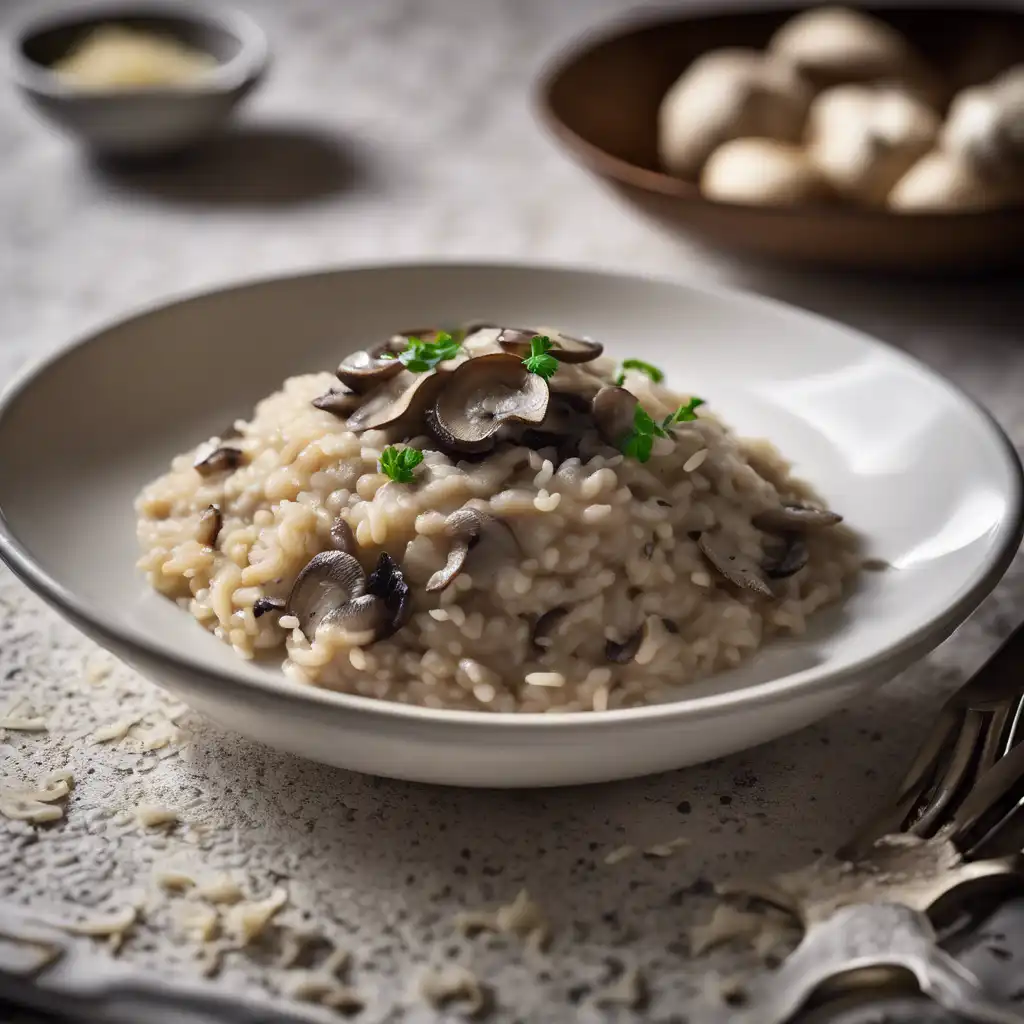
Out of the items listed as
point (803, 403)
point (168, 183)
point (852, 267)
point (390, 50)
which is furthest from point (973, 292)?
point (390, 50)

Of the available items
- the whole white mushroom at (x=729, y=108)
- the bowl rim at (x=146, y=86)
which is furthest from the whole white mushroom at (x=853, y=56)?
the bowl rim at (x=146, y=86)

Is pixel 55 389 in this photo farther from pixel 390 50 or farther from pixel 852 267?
pixel 390 50

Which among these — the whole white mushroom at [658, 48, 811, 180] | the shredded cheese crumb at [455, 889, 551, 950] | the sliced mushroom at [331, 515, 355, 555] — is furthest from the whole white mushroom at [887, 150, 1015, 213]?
the shredded cheese crumb at [455, 889, 551, 950]

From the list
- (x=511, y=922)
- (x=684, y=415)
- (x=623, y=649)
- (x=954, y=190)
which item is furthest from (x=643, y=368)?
(x=954, y=190)

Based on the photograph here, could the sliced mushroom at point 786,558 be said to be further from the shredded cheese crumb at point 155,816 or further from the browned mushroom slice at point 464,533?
the shredded cheese crumb at point 155,816

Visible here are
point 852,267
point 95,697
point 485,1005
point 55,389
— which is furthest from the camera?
point 852,267

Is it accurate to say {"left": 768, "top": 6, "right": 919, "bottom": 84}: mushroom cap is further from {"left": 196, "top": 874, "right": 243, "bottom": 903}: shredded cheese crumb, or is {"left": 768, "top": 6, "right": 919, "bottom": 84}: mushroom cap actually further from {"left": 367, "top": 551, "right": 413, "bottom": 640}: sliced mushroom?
{"left": 196, "top": 874, "right": 243, "bottom": 903}: shredded cheese crumb
